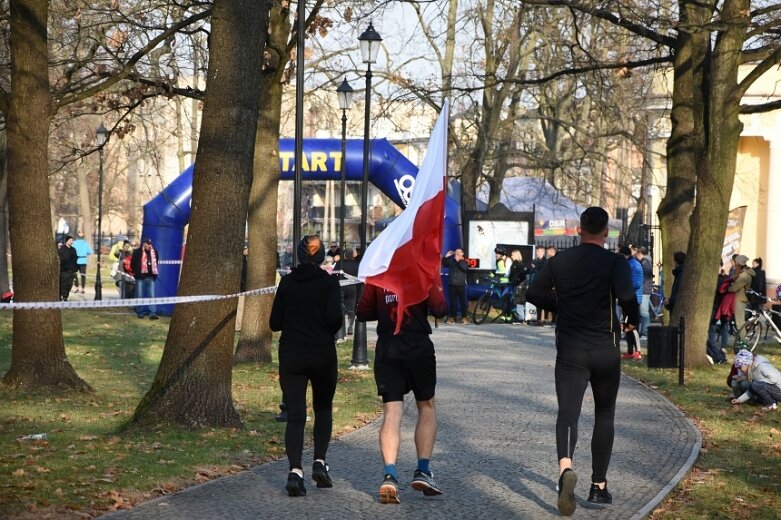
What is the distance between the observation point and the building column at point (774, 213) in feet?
128

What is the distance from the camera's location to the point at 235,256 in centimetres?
1155

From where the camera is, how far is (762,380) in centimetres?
1418

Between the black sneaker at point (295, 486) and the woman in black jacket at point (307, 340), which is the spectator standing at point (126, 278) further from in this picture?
the black sneaker at point (295, 486)

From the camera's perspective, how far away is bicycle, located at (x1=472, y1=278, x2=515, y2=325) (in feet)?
101

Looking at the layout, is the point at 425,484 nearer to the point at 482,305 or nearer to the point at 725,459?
the point at 725,459

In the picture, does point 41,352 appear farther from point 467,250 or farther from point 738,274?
point 467,250

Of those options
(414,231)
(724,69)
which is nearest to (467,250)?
(724,69)

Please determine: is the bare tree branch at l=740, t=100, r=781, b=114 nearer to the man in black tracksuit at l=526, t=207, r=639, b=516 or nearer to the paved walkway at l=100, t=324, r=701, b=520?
the paved walkway at l=100, t=324, r=701, b=520

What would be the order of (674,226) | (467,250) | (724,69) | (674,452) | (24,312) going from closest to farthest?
(674,452) < (24,312) < (724,69) < (674,226) < (467,250)

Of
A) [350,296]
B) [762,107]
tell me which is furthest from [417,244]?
[350,296]

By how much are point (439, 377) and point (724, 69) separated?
20.9 ft

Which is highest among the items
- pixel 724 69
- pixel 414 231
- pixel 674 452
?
pixel 724 69

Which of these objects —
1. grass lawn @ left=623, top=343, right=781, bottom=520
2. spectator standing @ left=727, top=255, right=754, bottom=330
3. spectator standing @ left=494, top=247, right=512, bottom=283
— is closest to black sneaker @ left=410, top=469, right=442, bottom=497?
grass lawn @ left=623, top=343, right=781, bottom=520

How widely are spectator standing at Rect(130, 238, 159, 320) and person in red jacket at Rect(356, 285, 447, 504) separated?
69.3 feet
